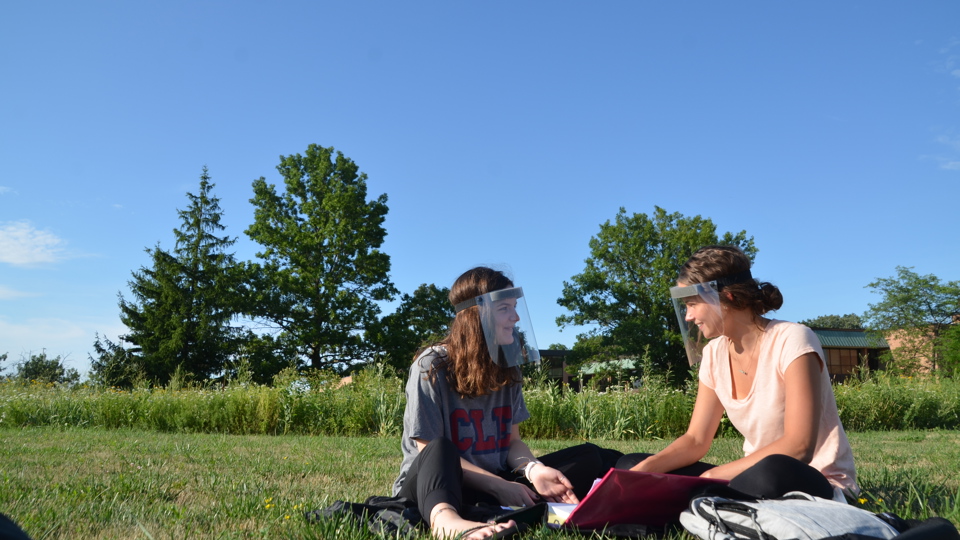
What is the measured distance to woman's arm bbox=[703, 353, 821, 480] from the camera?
2.63 metres

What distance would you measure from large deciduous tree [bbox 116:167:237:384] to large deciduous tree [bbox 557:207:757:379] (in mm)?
18604

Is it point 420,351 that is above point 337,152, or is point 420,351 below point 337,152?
below

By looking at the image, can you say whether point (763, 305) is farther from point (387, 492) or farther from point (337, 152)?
point (337, 152)

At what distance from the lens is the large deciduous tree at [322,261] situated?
32.3 m

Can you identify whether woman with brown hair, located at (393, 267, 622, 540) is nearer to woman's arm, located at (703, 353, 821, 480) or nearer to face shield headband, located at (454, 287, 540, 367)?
face shield headband, located at (454, 287, 540, 367)

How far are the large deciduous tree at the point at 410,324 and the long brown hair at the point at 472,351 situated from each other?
92.3ft

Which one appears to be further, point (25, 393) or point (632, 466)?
point (25, 393)

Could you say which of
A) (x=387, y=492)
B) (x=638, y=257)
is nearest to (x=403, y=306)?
(x=638, y=257)

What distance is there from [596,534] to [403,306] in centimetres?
3201

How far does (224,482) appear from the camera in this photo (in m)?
4.00

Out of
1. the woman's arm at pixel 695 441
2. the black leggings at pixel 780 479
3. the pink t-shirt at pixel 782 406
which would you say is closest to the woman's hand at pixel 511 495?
the woman's arm at pixel 695 441

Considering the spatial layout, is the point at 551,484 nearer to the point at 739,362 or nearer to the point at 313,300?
the point at 739,362

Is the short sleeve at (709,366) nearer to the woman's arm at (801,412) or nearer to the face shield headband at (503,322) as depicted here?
the woman's arm at (801,412)

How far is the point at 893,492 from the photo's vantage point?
346 cm
